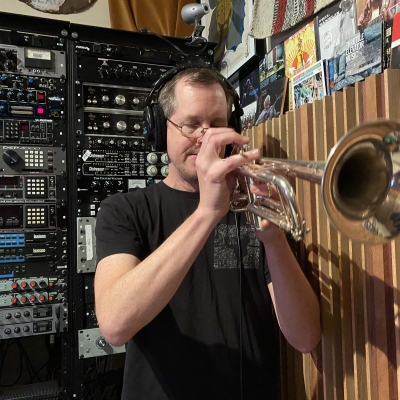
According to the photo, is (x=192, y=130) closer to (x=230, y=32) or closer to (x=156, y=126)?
(x=156, y=126)

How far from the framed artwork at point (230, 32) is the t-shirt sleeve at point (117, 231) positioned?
124 centimetres

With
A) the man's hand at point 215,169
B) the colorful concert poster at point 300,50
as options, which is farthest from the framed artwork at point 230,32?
the man's hand at point 215,169

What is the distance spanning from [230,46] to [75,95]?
1.01 m

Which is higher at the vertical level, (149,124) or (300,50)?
(300,50)

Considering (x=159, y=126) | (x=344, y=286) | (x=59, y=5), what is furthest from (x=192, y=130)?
(x=59, y=5)

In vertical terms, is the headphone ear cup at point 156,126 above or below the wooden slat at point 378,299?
above

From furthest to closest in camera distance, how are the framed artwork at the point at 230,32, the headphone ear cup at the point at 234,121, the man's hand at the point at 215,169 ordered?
the framed artwork at the point at 230,32 < the headphone ear cup at the point at 234,121 < the man's hand at the point at 215,169

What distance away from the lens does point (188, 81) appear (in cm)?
132

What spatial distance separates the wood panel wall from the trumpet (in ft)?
0.56

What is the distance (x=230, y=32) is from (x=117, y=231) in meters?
1.77

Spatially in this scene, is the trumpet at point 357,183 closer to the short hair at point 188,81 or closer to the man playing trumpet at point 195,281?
the man playing trumpet at point 195,281

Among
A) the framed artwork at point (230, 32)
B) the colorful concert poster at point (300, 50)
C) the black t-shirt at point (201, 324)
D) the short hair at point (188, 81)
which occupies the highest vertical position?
the framed artwork at point (230, 32)

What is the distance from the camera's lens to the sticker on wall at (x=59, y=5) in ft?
9.00

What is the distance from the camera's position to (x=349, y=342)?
115cm
